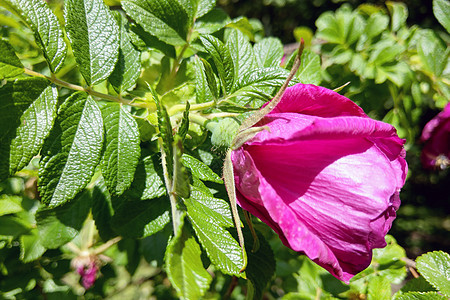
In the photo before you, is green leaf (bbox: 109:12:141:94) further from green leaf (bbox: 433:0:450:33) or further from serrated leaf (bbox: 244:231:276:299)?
green leaf (bbox: 433:0:450:33)

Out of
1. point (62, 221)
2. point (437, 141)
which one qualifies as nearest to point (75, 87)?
point (62, 221)

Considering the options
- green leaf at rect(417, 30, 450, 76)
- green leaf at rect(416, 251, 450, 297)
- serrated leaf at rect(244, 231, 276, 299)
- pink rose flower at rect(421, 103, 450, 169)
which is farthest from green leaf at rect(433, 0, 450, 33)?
serrated leaf at rect(244, 231, 276, 299)

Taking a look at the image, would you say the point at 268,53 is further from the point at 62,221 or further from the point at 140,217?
the point at 62,221

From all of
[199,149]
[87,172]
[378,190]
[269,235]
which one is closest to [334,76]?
[269,235]

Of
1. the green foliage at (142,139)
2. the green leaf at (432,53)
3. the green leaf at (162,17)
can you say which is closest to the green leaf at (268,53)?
the green foliage at (142,139)

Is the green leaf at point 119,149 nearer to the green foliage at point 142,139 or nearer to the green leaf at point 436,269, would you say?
the green foliage at point 142,139

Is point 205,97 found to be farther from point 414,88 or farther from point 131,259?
point 414,88
